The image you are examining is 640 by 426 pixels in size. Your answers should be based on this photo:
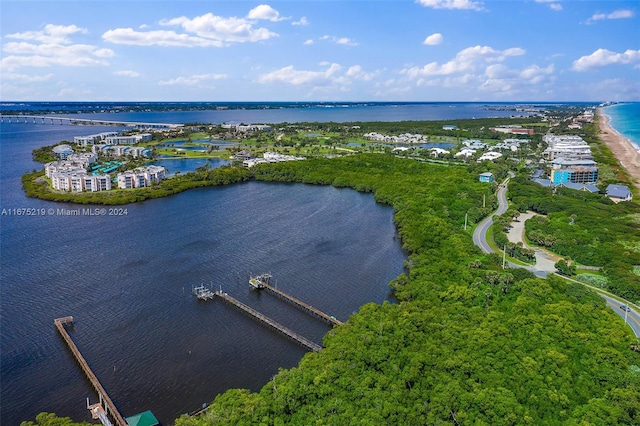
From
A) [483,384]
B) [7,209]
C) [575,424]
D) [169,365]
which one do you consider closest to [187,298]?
[169,365]

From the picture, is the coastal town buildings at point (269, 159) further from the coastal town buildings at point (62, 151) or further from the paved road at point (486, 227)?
the paved road at point (486, 227)

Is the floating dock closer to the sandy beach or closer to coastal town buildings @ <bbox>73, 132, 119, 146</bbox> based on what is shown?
the sandy beach

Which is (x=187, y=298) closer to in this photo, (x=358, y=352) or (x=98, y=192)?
(x=358, y=352)

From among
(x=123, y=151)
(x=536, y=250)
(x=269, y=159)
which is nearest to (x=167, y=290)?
(x=536, y=250)

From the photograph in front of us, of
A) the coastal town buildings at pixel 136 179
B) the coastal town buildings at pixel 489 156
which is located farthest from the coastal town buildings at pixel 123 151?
the coastal town buildings at pixel 489 156

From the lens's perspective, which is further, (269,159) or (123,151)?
(123,151)

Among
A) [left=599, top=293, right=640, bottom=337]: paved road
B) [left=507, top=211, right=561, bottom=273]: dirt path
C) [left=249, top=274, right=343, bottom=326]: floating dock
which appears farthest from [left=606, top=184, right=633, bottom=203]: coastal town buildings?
[left=249, top=274, right=343, bottom=326]: floating dock

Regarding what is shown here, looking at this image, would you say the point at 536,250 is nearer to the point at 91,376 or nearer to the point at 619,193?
the point at 619,193
